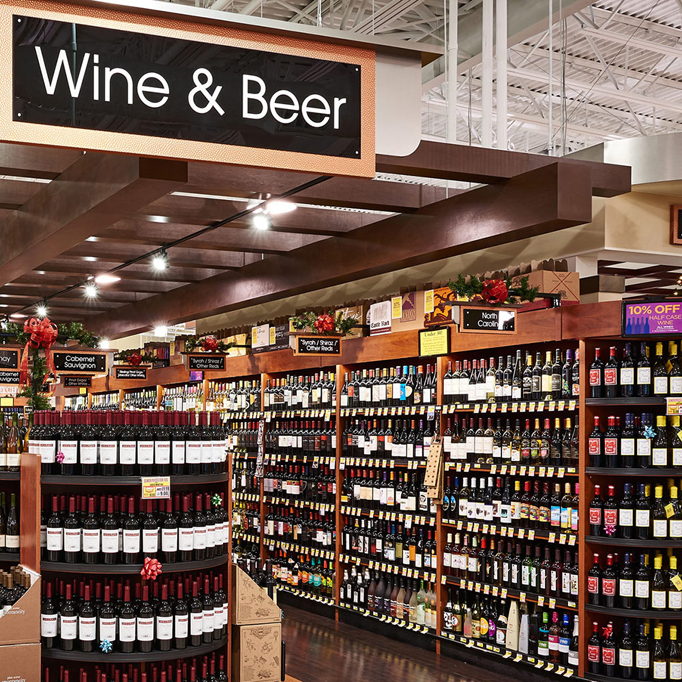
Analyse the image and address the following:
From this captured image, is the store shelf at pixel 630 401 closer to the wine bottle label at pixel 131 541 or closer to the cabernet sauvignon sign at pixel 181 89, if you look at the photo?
the wine bottle label at pixel 131 541

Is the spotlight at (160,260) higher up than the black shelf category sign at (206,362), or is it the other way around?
the spotlight at (160,260)

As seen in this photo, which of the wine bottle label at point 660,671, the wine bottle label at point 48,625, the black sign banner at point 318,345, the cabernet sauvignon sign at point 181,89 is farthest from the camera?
the black sign banner at point 318,345

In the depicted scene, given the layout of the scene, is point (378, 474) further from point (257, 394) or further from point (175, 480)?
point (175, 480)

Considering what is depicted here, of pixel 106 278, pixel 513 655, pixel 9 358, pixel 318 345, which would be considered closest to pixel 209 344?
pixel 106 278

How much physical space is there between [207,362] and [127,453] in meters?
6.35

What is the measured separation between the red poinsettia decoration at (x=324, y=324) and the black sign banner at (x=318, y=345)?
84mm

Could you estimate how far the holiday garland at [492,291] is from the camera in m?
7.16

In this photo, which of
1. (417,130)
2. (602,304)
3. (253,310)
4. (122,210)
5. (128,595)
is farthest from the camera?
(253,310)

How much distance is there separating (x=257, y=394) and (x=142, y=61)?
31.4ft

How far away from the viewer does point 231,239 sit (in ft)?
32.0

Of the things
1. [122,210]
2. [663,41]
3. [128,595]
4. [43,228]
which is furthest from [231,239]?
[663,41]

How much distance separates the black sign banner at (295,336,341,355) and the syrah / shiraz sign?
674cm

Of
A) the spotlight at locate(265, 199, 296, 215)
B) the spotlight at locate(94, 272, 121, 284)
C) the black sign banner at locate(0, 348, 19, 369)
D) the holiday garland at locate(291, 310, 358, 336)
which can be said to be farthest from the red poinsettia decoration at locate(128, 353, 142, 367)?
the spotlight at locate(265, 199, 296, 215)

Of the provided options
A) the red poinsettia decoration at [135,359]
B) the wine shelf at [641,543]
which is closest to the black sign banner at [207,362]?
the red poinsettia decoration at [135,359]
